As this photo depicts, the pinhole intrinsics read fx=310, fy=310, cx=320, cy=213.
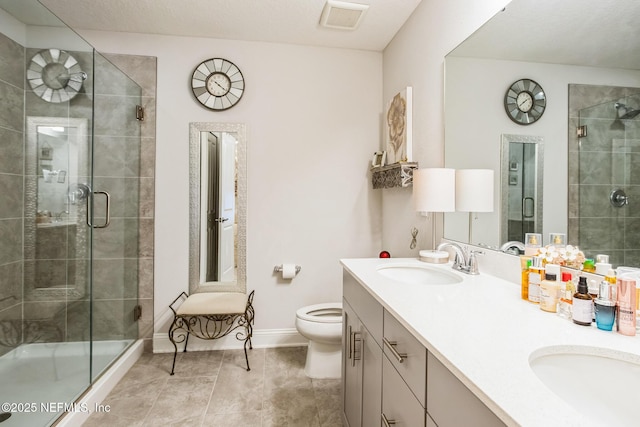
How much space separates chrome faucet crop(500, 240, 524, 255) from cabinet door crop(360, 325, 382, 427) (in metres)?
0.71

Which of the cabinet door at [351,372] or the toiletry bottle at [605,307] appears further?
the cabinet door at [351,372]

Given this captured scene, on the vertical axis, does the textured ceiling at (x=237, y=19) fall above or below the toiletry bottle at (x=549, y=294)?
above

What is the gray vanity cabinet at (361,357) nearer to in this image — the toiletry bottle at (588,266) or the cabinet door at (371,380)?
the cabinet door at (371,380)

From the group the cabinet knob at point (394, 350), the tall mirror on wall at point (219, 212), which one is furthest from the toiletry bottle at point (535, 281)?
the tall mirror on wall at point (219, 212)

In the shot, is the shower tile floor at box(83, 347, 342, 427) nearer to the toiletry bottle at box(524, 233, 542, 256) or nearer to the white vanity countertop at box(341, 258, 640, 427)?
the white vanity countertop at box(341, 258, 640, 427)

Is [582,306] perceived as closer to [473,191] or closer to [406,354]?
[406,354]

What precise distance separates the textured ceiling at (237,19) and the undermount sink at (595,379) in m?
2.18

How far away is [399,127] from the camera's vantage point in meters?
2.29

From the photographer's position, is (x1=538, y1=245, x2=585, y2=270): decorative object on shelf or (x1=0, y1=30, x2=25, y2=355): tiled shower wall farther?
(x1=0, y1=30, x2=25, y2=355): tiled shower wall

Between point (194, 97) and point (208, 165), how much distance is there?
0.56 meters

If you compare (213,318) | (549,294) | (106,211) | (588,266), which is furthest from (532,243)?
(106,211)

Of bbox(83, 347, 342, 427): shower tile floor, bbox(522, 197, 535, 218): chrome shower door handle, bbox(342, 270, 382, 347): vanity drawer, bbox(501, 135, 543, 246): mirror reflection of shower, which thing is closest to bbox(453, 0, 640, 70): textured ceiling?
bbox(501, 135, 543, 246): mirror reflection of shower

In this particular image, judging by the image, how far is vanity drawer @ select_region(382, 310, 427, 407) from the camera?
30.0 inches

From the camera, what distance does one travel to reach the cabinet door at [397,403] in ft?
2.59
